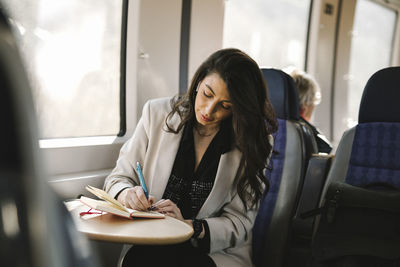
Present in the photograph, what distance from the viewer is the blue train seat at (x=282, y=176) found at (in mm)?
2166

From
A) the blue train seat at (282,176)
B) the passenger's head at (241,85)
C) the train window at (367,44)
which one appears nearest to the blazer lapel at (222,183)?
the passenger's head at (241,85)

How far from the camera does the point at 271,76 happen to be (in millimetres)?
2295

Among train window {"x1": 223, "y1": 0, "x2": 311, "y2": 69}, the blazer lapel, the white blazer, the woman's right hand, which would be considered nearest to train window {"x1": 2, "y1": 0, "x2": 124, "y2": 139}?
the white blazer

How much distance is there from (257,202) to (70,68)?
3.55 feet

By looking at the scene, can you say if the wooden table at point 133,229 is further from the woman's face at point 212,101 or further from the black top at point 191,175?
the woman's face at point 212,101

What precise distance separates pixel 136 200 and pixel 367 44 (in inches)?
173

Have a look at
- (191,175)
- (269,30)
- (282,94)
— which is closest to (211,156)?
(191,175)

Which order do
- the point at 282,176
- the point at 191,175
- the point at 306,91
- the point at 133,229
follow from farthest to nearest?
the point at 306,91 < the point at 282,176 < the point at 191,175 < the point at 133,229

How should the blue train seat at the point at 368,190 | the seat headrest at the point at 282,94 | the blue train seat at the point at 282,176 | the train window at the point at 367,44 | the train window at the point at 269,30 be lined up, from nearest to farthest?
the blue train seat at the point at 368,190, the blue train seat at the point at 282,176, the seat headrest at the point at 282,94, the train window at the point at 269,30, the train window at the point at 367,44

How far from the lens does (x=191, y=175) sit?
178 centimetres

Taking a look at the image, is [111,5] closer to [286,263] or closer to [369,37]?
[286,263]

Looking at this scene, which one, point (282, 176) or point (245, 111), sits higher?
point (245, 111)

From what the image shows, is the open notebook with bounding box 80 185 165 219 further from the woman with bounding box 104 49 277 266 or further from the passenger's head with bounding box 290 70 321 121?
the passenger's head with bounding box 290 70 321 121

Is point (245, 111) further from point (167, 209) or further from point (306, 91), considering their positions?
point (306, 91)
